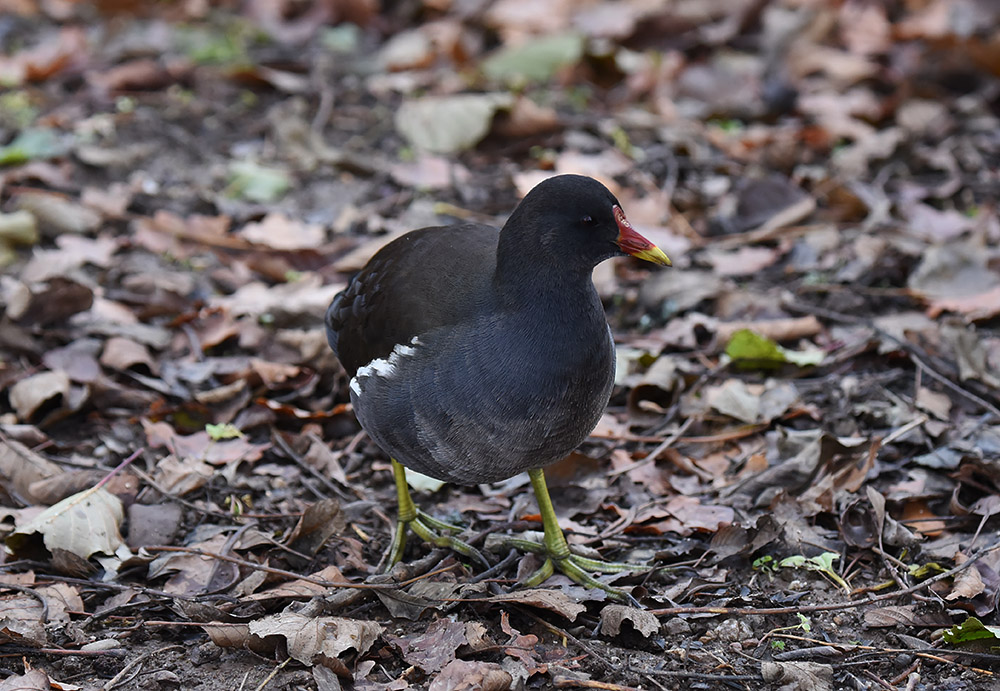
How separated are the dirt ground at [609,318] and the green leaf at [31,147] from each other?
34 millimetres

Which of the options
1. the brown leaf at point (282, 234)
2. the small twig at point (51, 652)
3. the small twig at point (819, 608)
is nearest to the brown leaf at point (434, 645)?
the small twig at point (819, 608)

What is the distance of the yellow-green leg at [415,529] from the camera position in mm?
3613

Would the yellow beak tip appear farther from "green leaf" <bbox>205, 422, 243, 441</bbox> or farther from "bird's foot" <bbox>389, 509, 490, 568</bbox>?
"green leaf" <bbox>205, 422, 243, 441</bbox>

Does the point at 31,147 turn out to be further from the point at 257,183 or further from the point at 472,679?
the point at 472,679

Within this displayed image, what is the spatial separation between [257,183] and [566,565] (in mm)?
3172

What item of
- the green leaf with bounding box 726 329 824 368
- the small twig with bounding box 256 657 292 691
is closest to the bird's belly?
the small twig with bounding box 256 657 292 691

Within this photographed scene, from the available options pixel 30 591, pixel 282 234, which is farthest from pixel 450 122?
pixel 30 591

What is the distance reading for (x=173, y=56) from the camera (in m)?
7.25

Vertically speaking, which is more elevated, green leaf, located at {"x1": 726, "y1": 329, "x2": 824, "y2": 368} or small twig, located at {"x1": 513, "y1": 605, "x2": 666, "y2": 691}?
green leaf, located at {"x1": 726, "y1": 329, "x2": 824, "y2": 368}

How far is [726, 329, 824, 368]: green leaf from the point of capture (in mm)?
4336

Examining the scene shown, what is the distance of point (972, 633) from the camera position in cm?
299

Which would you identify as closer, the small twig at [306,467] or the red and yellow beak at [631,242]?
the red and yellow beak at [631,242]

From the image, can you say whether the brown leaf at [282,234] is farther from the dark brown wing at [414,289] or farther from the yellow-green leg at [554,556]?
the yellow-green leg at [554,556]

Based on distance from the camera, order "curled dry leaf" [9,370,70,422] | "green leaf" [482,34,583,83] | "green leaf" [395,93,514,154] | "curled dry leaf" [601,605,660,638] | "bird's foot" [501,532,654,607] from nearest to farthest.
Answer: "curled dry leaf" [601,605,660,638] → "bird's foot" [501,532,654,607] → "curled dry leaf" [9,370,70,422] → "green leaf" [395,93,514,154] → "green leaf" [482,34,583,83]
